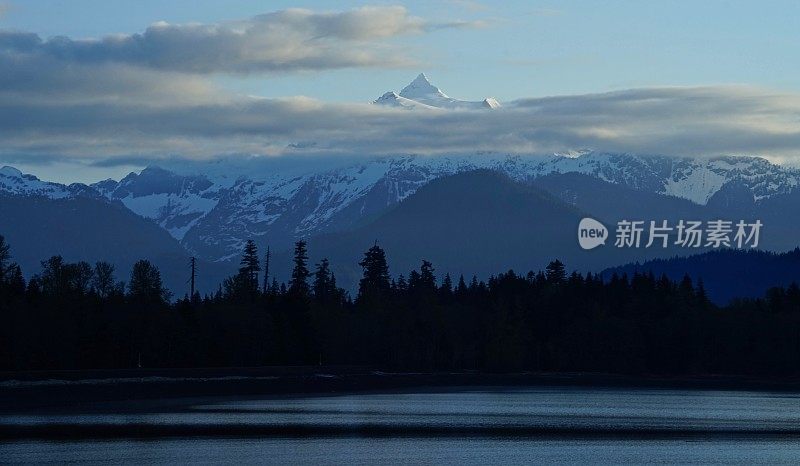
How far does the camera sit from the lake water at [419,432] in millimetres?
78438

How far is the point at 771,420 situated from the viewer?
4286 inches

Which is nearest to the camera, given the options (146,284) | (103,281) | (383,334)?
(103,281)

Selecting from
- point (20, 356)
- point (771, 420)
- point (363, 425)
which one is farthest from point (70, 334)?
point (771, 420)

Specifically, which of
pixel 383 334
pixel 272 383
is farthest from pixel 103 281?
pixel 272 383

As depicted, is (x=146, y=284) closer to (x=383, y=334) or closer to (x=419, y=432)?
(x=383, y=334)

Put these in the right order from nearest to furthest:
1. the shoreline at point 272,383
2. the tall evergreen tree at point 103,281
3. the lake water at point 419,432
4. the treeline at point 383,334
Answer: the lake water at point 419,432, the shoreline at point 272,383, the treeline at point 383,334, the tall evergreen tree at point 103,281

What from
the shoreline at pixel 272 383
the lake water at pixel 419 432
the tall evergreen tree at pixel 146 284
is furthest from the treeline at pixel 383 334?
the lake water at pixel 419 432

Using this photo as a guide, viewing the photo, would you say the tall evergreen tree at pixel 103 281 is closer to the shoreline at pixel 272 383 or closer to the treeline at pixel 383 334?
the treeline at pixel 383 334

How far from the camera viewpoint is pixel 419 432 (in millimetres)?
93438

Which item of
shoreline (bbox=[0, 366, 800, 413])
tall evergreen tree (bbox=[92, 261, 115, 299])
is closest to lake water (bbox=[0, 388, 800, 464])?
shoreline (bbox=[0, 366, 800, 413])

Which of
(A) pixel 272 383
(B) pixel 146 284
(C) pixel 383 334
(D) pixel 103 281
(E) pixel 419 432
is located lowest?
(A) pixel 272 383

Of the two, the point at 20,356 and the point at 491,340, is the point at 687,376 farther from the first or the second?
the point at 20,356

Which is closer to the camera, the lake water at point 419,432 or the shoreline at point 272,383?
the lake water at point 419,432

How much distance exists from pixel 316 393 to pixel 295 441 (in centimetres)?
6040
